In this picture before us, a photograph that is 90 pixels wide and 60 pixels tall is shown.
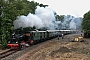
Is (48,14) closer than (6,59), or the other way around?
(6,59)

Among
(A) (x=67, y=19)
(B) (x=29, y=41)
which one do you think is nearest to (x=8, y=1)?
(B) (x=29, y=41)

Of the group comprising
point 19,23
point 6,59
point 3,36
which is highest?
point 19,23

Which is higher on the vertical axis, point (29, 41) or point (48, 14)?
point (48, 14)

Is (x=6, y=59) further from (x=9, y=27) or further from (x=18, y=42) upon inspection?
(x=9, y=27)

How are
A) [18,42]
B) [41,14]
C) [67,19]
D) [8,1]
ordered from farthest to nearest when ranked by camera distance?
1. [67,19]
2. [41,14]
3. [8,1]
4. [18,42]

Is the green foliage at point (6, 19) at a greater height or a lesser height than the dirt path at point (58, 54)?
greater

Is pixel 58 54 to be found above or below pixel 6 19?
below

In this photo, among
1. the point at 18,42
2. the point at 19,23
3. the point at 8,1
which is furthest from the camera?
the point at 8,1

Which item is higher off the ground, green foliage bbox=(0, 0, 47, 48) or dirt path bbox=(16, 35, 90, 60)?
green foliage bbox=(0, 0, 47, 48)

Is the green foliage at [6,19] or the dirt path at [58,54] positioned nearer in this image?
the dirt path at [58,54]

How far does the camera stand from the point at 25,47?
98.3ft

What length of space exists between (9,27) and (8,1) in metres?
4.60

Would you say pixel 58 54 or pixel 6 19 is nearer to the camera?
pixel 58 54

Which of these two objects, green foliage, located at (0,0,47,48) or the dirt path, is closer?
the dirt path
